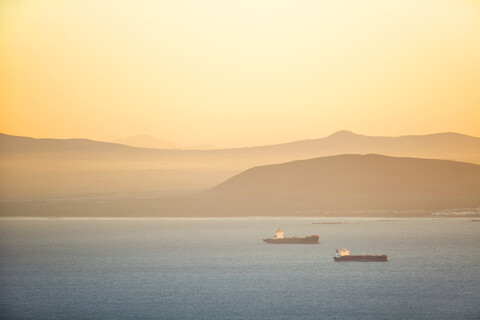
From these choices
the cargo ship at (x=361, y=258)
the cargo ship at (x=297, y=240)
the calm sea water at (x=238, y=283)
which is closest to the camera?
the calm sea water at (x=238, y=283)

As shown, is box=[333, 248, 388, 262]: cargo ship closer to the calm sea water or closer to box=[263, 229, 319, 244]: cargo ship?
the calm sea water

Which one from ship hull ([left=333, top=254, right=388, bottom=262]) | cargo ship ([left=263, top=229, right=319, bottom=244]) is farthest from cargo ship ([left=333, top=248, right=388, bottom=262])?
cargo ship ([left=263, top=229, right=319, bottom=244])

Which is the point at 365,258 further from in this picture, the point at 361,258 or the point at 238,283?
the point at 238,283

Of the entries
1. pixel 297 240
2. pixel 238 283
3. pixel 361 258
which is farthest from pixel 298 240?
pixel 238 283

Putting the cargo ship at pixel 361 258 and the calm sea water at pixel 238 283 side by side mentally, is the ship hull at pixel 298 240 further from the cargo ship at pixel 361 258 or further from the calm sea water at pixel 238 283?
the cargo ship at pixel 361 258

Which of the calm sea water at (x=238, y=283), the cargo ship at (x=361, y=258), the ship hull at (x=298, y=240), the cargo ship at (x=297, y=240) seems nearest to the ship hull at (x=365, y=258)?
the cargo ship at (x=361, y=258)

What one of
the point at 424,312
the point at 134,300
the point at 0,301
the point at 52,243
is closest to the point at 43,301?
the point at 0,301

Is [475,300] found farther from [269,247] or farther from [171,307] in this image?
[269,247]

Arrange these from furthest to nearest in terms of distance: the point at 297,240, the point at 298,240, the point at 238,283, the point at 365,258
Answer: the point at 297,240 < the point at 298,240 < the point at 365,258 < the point at 238,283

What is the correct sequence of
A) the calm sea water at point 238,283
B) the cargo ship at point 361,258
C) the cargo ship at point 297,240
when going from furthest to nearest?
the cargo ship at point 297,240, the cargo ship at point 361,258, the calm sea water at point 238,283
